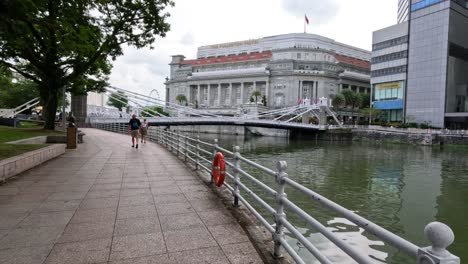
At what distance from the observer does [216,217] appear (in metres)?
5.30

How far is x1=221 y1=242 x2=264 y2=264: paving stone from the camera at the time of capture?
377 centimetres

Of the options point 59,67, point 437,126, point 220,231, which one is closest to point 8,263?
point 220,231

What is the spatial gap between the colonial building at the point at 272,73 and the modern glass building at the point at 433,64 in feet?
79.8

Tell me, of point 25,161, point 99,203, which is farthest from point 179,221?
point 25,161

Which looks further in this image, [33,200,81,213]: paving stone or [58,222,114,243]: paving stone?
[33,200,81,213]: paving stone

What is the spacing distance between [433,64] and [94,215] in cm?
6974

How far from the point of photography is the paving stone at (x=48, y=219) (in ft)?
15.9

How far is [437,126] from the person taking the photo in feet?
198

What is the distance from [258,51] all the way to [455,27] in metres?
59.7

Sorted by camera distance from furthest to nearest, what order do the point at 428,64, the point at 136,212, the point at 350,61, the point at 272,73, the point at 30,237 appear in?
the point at 350,61, the point at 272,73, the point at 428,64, the point at 136,212, the point at 30,237

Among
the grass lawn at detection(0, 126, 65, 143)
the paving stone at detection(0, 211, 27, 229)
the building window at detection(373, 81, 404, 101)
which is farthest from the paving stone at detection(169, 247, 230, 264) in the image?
the building window at detection(373, 81, 404, 101)

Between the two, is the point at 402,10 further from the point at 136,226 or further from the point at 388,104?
the point at 136,226

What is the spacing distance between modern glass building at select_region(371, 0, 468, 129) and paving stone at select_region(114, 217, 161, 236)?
66923 mm

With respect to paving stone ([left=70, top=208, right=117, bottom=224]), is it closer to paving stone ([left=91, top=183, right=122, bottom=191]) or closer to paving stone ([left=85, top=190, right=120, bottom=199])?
paving stone ([left=85, top=190, right=120, bottom=199])
